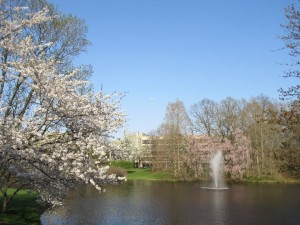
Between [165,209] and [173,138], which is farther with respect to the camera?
[173,138]

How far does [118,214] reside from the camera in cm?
2623

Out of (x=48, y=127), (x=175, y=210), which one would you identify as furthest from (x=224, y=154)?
(x=48, y=127)

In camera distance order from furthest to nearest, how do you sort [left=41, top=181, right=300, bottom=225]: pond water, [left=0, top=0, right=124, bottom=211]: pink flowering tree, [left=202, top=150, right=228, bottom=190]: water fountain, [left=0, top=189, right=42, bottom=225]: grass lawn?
[left=202, top=150, right=228, bottom=190]: water fountain, [left=41, top=181, right=300, bottom=225]: pond water, [left=0, top=189, right=42, bottom=225]: grass lawn, [left=0, top=0, right=124, bottom=211]: pink flowering tree

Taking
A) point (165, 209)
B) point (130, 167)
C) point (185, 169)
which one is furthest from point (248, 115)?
point (165, 209)

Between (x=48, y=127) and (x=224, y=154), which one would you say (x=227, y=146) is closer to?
(x=224, y=154)

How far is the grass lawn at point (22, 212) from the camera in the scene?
59.6 ft

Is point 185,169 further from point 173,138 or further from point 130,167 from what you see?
point 130,167

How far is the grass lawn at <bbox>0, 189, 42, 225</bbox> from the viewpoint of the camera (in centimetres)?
1815

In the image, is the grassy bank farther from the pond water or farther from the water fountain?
the pond water

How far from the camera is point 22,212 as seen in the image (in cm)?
2153

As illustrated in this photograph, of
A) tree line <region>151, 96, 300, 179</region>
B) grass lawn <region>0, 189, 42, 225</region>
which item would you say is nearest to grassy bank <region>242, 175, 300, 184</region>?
tree line <region>151, 96, 300, 179</region>

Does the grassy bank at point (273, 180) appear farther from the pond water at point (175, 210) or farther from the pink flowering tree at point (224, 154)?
the pond water at point (175, 210)

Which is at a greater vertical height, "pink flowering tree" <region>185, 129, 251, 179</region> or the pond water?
"pink flowering tree" <region>185, 129, 251, 179</region>

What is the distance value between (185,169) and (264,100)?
19903 millimetres
